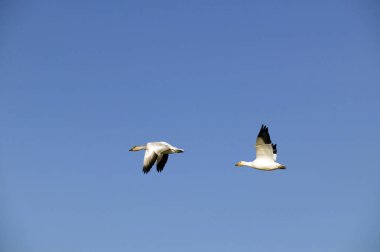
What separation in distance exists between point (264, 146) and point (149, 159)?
545 cm

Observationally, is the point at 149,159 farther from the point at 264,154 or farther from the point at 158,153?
the point at 264,154

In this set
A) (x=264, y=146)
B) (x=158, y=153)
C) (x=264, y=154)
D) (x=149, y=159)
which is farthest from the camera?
(x=158, y=153)

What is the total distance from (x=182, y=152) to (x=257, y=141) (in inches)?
157

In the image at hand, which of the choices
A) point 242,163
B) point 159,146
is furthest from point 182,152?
point 242,163

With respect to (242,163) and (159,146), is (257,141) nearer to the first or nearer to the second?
(242,163)

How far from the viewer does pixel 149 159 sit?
26734 millimetres

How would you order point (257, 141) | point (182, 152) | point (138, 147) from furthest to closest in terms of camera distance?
point (138, 147) → point (182, 152) → point (257, 141)

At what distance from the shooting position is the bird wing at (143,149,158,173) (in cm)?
2621

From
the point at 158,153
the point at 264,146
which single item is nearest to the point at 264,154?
the point at 264,146

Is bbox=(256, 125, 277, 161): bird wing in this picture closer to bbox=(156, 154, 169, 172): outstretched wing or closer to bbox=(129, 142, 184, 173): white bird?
bbox=(129, 142, 184, 173): white bird

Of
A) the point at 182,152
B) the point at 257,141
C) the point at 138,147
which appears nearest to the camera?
the point at 257,141

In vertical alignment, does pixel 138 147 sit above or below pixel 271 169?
above

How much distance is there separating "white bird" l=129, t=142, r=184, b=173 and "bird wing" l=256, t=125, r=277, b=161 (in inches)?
155

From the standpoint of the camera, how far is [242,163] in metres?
27.9
